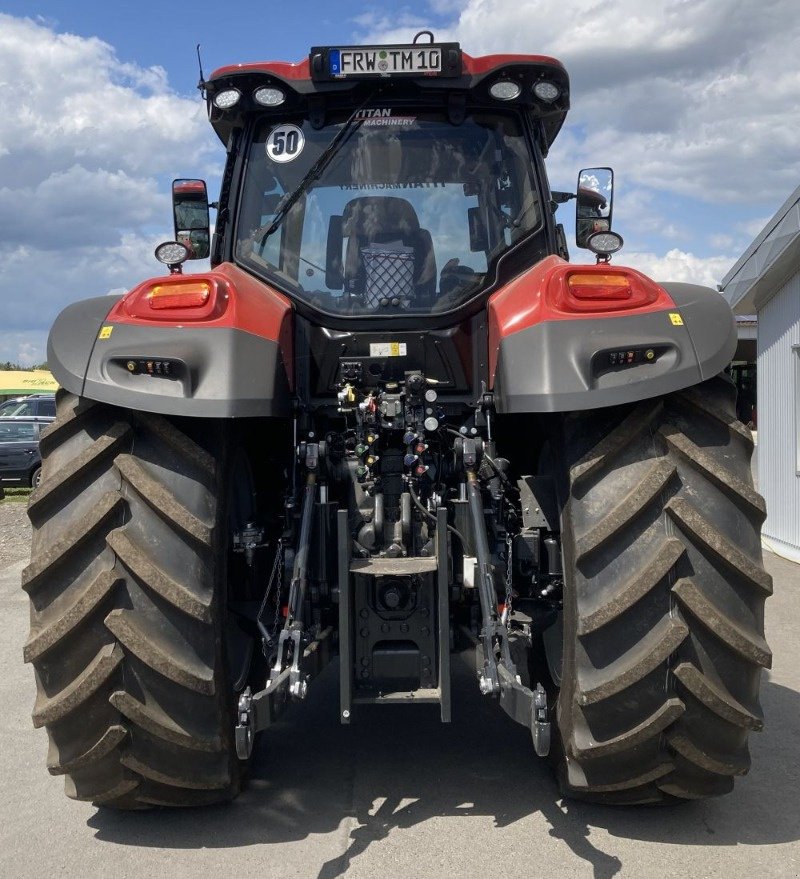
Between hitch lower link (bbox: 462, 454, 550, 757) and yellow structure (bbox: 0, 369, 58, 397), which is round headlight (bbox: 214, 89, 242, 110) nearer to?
hitch lower link (bbox: 462, 454, 550, 757)

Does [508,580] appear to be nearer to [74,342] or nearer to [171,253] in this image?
[74,342]

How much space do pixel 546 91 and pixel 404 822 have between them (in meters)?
3.11

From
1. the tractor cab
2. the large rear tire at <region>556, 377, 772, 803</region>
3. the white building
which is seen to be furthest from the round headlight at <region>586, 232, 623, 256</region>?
the white building

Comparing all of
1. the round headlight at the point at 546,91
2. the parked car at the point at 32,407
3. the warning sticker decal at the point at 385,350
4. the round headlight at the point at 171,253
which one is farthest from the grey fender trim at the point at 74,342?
the parked car at the point at 32,407

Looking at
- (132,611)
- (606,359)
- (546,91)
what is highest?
(546,91)

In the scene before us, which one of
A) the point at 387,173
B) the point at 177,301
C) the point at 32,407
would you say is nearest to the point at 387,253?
the point at 387,173

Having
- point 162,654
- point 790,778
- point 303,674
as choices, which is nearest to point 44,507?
point 162,654

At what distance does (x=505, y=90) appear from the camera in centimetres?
398

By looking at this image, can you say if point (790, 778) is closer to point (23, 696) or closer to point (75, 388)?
point (75, 388)

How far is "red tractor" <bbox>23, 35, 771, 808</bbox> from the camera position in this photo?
287cm

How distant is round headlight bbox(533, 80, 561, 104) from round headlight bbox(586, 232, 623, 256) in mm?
690

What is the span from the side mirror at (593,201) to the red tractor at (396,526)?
926 mm

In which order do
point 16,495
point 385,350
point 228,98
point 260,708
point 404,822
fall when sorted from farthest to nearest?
point 16,495
point 228,98
point 385,350
point 404,822
point 260,708

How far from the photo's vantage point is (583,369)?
2.91m
